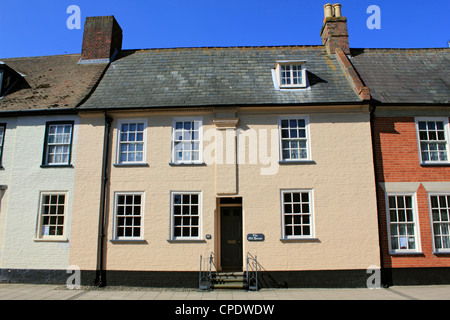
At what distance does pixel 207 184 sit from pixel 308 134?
14.2 ft

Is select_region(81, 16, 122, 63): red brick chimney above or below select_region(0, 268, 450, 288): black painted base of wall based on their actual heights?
above

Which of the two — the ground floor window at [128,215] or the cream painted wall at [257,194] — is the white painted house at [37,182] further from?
the ground floor window at [128,215]

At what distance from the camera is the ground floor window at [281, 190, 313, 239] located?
11.2 metres

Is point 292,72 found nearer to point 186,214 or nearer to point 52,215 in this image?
point 186,214

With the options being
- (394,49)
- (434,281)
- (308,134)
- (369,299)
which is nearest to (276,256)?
(369,299)

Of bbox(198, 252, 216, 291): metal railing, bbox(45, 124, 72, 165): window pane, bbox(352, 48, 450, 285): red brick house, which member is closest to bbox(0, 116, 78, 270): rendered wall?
bbox(45, 124, 72, 165): window pane

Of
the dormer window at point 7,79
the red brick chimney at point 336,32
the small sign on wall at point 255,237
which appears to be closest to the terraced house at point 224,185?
the small sign on wall at point 255,237

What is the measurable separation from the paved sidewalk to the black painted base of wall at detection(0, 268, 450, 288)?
250 mm

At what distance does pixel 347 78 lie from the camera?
1312 cm

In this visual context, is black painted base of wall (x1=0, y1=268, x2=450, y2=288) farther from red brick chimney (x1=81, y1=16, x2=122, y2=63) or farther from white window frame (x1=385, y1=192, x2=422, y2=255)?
red brick chimney (x1=81, y1=16, x2=122, y2=63)

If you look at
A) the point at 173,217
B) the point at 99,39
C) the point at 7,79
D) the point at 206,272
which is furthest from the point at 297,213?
the point at 7,79

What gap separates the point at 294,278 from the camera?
10.8 metres

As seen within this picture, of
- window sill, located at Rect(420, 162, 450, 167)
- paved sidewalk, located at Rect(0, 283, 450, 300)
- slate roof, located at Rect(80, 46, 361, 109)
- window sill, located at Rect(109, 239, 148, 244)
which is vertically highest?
slate roof, located at Rect(80, 46, 361, 109)

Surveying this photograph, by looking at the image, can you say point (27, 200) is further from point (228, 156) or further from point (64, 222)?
point (228, 156)
